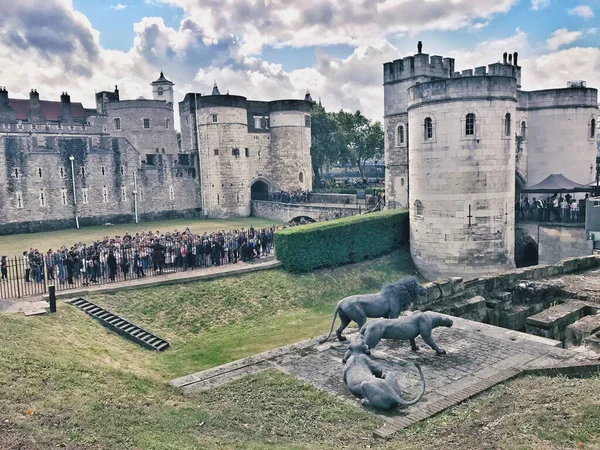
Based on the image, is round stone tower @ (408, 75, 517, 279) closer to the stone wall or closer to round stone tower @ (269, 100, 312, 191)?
the stone wall

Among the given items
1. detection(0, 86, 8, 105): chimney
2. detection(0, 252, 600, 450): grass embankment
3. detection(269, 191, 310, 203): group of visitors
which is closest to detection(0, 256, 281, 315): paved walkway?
detection(0, 252, 600, 450): grass embankment

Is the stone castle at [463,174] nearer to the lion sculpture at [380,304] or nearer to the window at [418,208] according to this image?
the window at [418,208]

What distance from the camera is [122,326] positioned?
1705 cm

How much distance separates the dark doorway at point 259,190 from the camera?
49.8m

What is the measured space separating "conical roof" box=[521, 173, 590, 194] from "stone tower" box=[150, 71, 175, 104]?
46168mm

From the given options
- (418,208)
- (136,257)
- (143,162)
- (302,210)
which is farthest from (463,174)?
(143,162)

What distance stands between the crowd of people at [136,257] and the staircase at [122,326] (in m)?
2.38

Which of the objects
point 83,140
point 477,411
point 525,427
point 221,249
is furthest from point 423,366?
point 83,140

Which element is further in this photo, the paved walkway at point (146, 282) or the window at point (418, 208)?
the window at point (418, 208)

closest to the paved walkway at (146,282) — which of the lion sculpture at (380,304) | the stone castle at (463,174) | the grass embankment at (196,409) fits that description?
the grass embankment at (196,409)

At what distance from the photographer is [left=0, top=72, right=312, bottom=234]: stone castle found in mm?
37781

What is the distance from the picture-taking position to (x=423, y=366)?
1134cm

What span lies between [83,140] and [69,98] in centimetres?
2074

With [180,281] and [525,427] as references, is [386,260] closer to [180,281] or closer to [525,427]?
[180,281]
